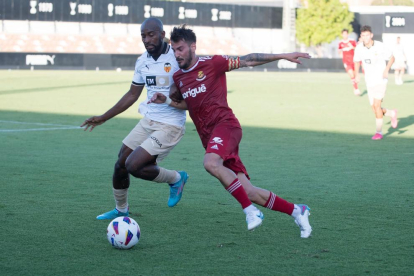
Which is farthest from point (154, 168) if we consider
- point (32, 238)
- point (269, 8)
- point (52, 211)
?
point (269, 8)

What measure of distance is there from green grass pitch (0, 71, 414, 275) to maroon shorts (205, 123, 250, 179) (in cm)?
63

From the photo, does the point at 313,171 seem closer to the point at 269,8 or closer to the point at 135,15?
the point at 135,15

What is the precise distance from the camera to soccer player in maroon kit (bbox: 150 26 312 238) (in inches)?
244

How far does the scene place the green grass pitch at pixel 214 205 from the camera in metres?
5.41

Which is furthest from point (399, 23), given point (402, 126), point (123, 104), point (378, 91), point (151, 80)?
point (151, 80)

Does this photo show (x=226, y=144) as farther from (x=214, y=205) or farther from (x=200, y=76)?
(x=214, y=205)

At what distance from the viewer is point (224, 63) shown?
21.6 ft

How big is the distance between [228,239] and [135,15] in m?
51.5

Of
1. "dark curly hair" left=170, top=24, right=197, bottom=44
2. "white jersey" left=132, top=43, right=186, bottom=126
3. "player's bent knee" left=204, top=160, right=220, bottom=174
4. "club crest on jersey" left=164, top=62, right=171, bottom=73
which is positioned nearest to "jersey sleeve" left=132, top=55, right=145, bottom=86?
"white jersey" left=132, top=43, right=186, bottom=126

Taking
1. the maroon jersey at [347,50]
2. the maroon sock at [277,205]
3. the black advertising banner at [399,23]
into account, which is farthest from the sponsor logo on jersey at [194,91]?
the black advertising banner at [399,23]

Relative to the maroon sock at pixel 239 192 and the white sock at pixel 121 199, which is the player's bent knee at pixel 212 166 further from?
the white sock at pixel 121 199

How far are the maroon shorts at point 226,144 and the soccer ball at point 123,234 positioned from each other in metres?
0.99

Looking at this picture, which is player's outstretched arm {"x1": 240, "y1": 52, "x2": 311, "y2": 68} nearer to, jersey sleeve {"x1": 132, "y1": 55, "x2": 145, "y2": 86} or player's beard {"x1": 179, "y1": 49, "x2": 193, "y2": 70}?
player's beard {"x1": 179, "y1": 49, "x2": 193, "y2": 70}

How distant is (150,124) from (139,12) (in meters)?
50.3
